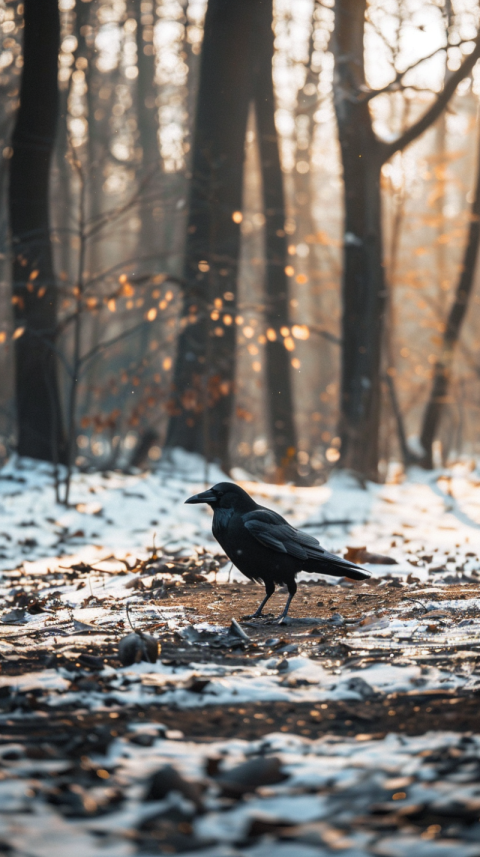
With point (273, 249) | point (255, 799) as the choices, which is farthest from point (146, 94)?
point (255, 799)

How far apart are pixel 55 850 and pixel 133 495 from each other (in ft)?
26.4

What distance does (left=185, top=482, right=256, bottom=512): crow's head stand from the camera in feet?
17.6

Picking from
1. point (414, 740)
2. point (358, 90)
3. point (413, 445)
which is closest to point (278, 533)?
point (414, 740)

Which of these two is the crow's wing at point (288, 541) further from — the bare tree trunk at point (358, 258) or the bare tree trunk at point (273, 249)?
the bare tree trunk at point (273, 249)

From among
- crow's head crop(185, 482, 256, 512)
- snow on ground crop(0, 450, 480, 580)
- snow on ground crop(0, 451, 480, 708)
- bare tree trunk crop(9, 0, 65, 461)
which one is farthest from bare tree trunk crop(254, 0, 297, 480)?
crow's head crop(185, 482, 256, 512)

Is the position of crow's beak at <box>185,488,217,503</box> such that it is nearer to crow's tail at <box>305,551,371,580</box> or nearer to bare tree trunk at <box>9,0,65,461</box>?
crow's tail at <box>305,551,371,580</box>

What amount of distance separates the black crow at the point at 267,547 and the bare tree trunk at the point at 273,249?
8561 mm

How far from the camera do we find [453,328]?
49.3 feet

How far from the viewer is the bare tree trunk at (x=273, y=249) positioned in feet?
47.8

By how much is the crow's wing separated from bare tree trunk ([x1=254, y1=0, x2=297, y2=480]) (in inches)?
338

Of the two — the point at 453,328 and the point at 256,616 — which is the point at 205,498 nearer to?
the point at 256,616

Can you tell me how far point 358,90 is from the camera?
11.6 meters

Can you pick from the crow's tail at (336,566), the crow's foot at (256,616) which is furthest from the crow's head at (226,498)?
the crow's foot at (256,616)

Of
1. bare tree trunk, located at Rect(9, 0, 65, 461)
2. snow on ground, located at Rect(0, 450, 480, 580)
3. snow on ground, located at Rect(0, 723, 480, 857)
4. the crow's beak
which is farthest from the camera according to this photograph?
bare tree trunk, located at Rect(9, 0, 65, 461)
